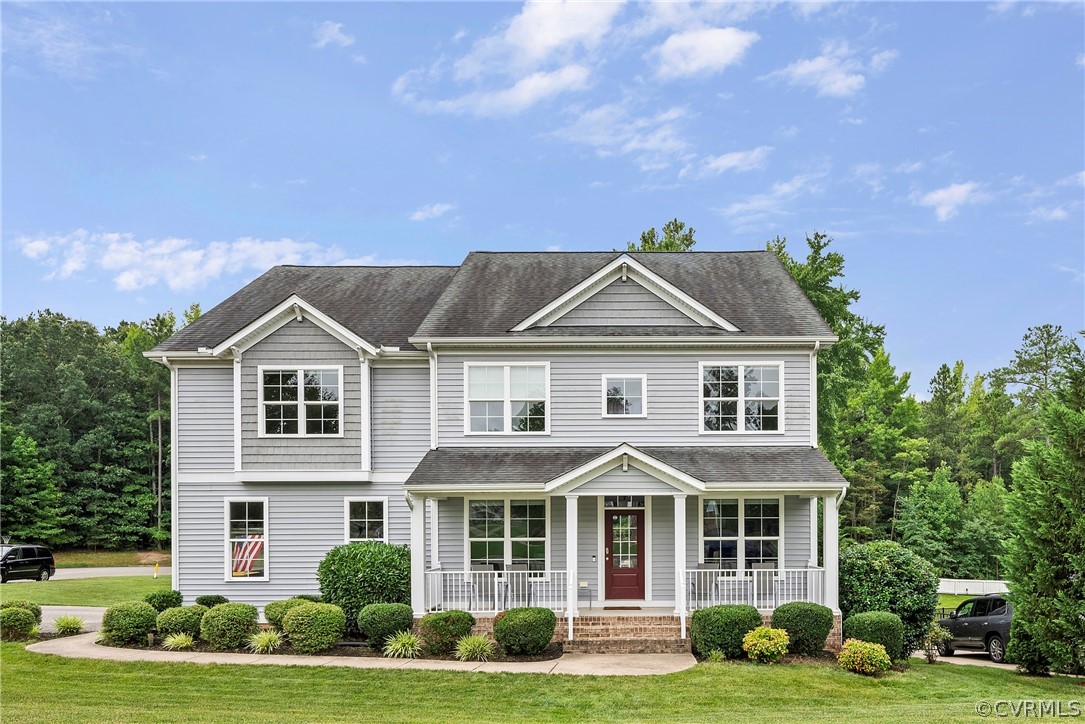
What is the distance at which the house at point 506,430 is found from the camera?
19.7 meters

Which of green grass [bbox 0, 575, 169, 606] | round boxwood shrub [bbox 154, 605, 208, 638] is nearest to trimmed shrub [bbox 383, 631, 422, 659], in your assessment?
round boxwood shrub [bbox 154, 605, 208, 638]

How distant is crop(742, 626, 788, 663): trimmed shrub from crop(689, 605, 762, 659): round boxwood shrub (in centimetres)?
16

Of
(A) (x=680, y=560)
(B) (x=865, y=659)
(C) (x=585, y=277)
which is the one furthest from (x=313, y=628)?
(C) (x=585, y=277)

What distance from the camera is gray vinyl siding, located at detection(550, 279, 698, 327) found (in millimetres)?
20406

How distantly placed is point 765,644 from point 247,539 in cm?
1223

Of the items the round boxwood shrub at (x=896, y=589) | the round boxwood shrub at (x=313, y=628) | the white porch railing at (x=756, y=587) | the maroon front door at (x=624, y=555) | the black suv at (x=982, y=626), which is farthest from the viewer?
the maroon front door at (x=624, y=555)

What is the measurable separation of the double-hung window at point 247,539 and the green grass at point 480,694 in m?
4.68

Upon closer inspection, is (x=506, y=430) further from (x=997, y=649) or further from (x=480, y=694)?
(x=997, y=649)

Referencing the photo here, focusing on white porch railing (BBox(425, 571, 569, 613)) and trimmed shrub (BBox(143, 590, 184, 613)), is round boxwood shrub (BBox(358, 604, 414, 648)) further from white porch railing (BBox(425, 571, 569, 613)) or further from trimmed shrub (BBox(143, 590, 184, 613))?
trimmed shrub (BBox(143, 590, 184, 613))

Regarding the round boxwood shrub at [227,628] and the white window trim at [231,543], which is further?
the white window trim at [231,543]

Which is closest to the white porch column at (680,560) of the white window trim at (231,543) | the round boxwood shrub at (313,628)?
the round boxwood shrub at (313,628)

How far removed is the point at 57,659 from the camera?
1619cm

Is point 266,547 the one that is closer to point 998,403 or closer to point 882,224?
point 882,224

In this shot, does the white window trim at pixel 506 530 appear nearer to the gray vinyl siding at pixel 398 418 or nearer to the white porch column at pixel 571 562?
the white porch column at pixel 571 562
